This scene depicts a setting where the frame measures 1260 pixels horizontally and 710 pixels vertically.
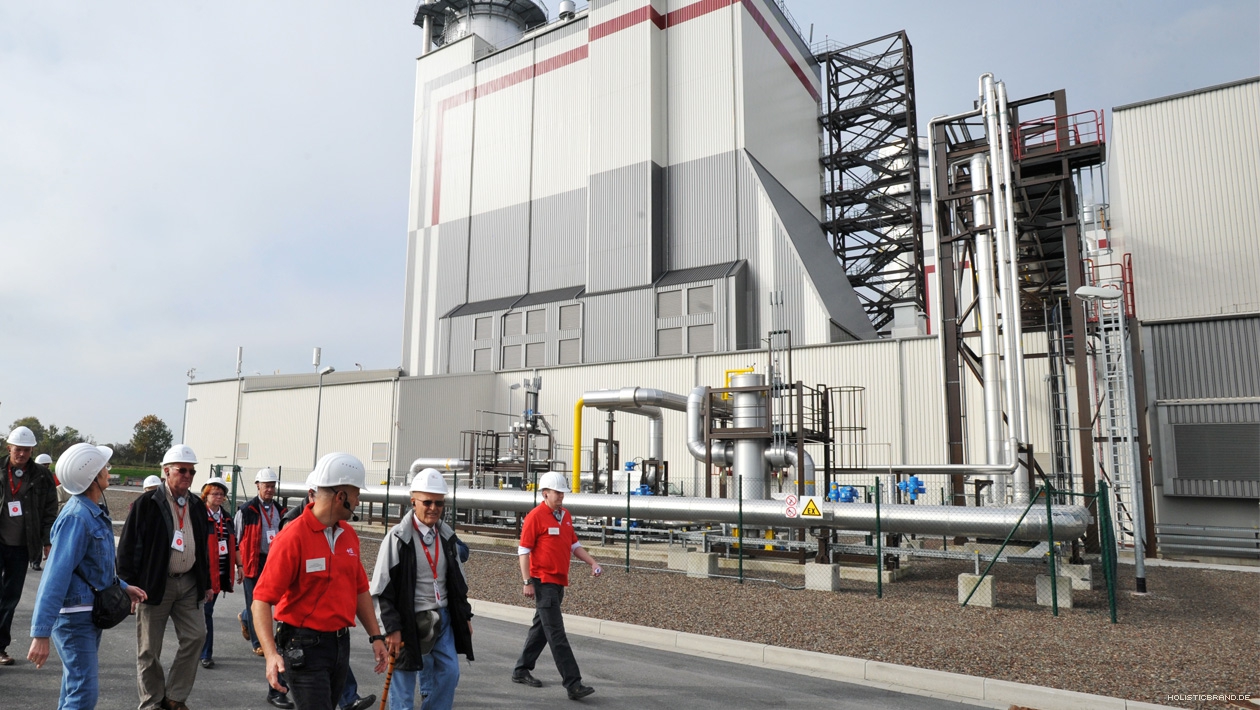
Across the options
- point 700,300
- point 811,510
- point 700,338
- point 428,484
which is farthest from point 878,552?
point 700,300

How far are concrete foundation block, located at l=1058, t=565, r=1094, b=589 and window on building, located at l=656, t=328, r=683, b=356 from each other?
20.5 meters

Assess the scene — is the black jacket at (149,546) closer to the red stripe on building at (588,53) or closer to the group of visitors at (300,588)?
the group of visitors at (300,588)

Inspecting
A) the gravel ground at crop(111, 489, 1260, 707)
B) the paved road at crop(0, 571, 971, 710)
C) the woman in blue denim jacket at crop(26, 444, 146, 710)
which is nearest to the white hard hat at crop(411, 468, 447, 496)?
the woman in blue denim jacket at crop(26, 444, 146, 710)

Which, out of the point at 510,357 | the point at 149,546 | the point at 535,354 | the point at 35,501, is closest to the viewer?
the point at 149,546

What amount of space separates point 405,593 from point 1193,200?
27020mm

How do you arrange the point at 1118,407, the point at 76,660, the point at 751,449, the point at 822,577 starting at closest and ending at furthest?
1. the point at 76,660
2. the point at 822,577
3. the point at 751,449
4. the point at 1118,407

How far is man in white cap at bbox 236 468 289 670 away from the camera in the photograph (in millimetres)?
7895

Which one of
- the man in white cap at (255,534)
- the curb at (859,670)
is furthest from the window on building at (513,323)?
the man in white cap at (255,534)

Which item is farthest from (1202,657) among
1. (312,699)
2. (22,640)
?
(22,640)

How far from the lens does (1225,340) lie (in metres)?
21.4

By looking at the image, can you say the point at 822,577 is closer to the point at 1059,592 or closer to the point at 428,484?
the point at 1059,592

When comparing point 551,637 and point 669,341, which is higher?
point 669,341

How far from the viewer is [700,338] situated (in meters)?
33.0

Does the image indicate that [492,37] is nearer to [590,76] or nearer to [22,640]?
[590,76]
